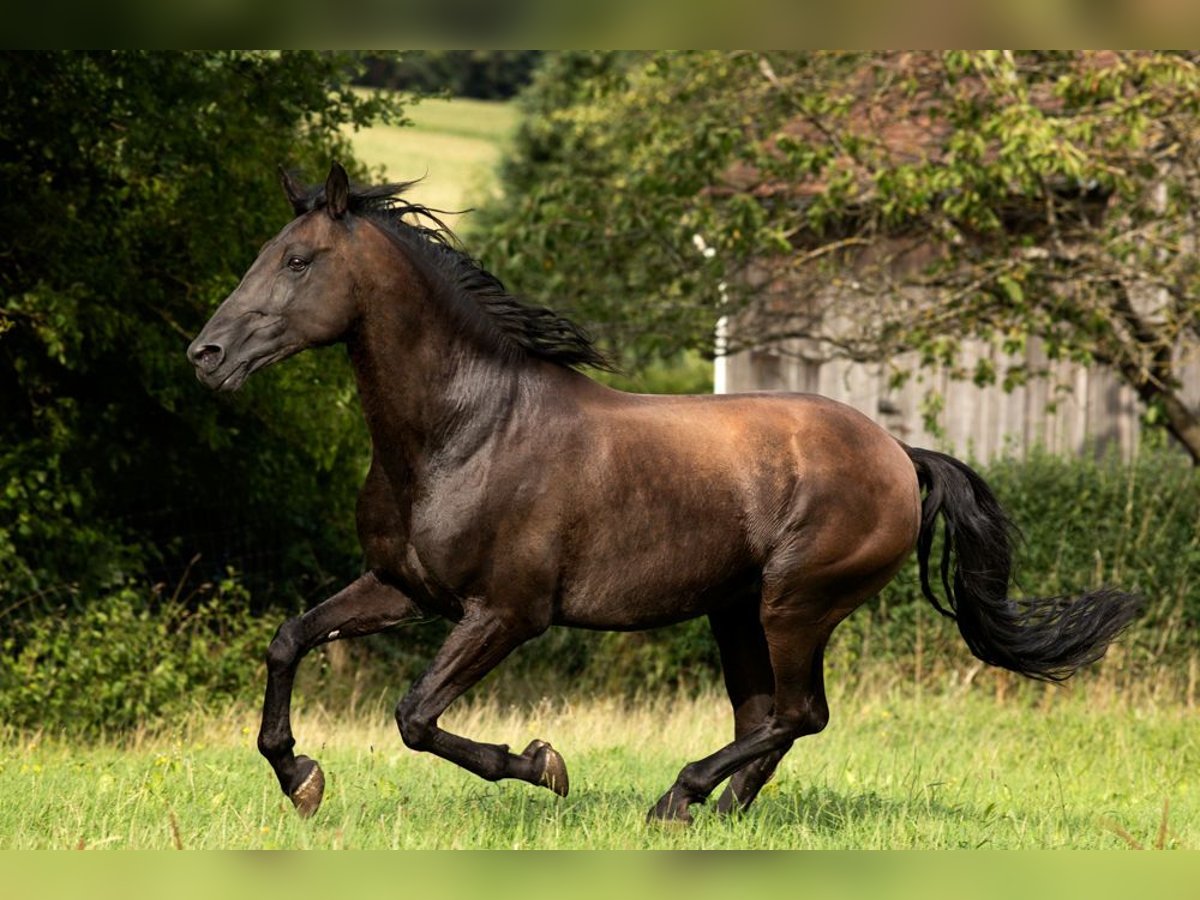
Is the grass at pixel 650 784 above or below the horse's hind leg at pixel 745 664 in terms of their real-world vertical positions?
below

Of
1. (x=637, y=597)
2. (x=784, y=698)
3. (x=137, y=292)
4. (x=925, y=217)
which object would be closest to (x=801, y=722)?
(x=784, y=698)

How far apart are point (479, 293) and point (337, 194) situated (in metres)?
0.68

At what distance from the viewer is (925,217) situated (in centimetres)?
1227

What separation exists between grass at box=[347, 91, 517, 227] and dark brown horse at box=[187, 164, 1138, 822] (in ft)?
83.4

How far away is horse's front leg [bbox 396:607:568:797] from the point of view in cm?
551

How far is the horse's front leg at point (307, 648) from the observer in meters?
5.82

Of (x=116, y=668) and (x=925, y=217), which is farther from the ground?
(x=925, y=217)

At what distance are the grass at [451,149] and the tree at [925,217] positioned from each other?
17904mm

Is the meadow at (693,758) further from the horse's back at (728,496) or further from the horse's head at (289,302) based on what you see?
the horse's head at (289,302)

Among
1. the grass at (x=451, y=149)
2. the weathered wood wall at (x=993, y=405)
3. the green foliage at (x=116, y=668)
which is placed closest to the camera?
the green foliage at (x=116, y=668)

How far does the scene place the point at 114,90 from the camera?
34.7ft

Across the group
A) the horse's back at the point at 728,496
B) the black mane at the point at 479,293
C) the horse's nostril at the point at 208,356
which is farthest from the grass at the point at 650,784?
the black mane at the point at 479,293

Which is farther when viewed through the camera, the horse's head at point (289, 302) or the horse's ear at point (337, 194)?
the horse's ear at point (337, 194)

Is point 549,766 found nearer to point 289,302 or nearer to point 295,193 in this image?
point 289,302
